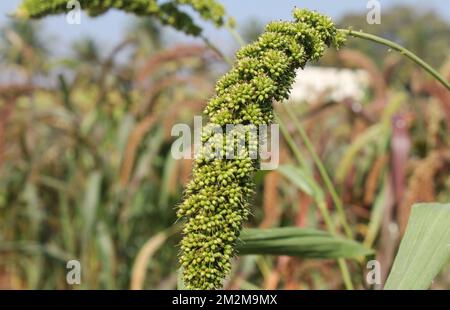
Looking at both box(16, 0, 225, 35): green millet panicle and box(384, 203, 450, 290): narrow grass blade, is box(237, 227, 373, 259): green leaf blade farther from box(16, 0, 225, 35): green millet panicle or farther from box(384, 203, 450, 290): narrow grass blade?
box(16, 0, 225, 35): green millet panicle

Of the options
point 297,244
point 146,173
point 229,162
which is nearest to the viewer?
point 229,162

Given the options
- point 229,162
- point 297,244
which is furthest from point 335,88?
point 229,162

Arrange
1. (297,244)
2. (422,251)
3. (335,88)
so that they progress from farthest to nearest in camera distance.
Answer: (335,88) → (297,244) → (422,251)

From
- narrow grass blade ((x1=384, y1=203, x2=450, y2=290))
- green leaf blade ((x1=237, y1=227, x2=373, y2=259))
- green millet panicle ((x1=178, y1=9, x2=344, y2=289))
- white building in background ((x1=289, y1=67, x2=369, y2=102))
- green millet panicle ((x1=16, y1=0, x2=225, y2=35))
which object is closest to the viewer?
green millet panicle ((x1=178, y1=9, x2=344, y2=289))

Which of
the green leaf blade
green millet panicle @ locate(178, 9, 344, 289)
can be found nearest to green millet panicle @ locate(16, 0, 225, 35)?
the green leaf blade

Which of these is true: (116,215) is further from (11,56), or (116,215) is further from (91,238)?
(11,56)

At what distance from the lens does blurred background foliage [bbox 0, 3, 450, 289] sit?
9.96 ft

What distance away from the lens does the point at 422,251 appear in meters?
1.35

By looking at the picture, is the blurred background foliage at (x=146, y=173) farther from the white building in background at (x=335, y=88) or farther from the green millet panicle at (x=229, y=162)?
the green millet panicle at (x=229, y=162)

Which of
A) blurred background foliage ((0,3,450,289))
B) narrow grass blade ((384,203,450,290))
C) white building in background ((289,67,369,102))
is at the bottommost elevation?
narrow grass blade ((384,203,450,290))

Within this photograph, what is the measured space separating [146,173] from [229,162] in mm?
2938

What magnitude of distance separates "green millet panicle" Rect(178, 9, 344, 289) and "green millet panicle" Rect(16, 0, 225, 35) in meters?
0.89

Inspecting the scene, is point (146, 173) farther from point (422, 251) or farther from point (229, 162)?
point (229, 162)
